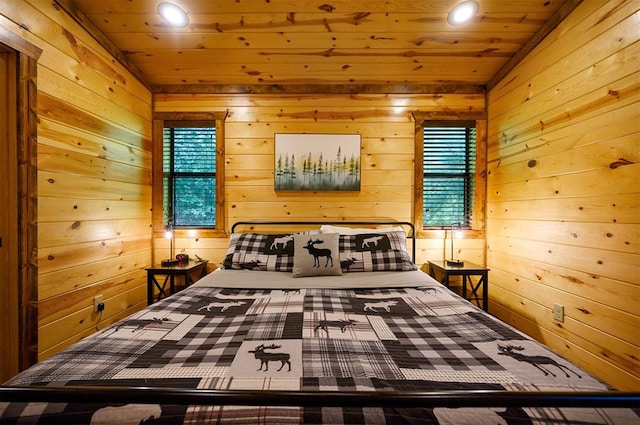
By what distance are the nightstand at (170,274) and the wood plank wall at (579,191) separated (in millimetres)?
2825

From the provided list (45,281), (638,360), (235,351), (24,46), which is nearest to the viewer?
(235,351)

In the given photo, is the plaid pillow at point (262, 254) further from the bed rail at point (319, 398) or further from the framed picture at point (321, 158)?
the bed rail at point (319, 398)

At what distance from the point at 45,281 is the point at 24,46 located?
1392 millimetres

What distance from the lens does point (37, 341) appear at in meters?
1.72

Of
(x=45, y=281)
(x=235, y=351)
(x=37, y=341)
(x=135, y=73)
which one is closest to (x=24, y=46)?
(x=135, y=73)

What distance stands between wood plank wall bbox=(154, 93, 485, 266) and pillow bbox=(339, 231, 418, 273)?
541 mm

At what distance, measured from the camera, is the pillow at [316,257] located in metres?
2.06

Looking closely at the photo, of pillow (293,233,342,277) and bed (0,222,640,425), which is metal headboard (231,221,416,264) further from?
bed (0,222,640,425)

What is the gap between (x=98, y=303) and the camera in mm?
2189

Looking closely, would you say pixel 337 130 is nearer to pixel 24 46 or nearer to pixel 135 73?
pixel 135 73

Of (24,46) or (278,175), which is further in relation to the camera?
(278,175)

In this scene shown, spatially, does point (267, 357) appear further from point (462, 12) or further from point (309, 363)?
point (462, 12)

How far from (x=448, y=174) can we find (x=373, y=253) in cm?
131

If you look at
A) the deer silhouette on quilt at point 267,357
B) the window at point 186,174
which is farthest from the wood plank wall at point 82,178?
the deer silhouette on quilt at point 267,357
